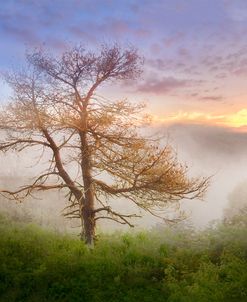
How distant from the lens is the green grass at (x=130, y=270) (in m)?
11.0

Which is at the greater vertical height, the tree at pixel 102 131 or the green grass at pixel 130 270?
the tree at pixel 102 131

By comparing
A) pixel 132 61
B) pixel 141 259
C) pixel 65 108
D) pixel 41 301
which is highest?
pixel 132 61

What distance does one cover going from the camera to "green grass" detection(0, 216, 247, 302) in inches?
435

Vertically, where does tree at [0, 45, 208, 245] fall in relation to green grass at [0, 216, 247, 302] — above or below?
above

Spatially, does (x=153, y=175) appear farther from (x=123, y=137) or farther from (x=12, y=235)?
(x=12, y=235)

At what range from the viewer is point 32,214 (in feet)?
116

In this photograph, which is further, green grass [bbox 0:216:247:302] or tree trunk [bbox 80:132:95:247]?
tree trunk [bbox 80:132:95:247]

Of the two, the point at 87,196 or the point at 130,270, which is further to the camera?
the point at 87,196

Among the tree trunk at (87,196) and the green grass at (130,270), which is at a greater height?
the tree trunk at (87,196)

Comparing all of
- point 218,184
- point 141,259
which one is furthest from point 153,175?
point 218,184

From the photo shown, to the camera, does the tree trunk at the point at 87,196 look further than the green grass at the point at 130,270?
Yes

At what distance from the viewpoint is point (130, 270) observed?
41.2 feet

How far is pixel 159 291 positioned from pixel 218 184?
89223 millimetres

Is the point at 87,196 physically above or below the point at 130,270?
above
